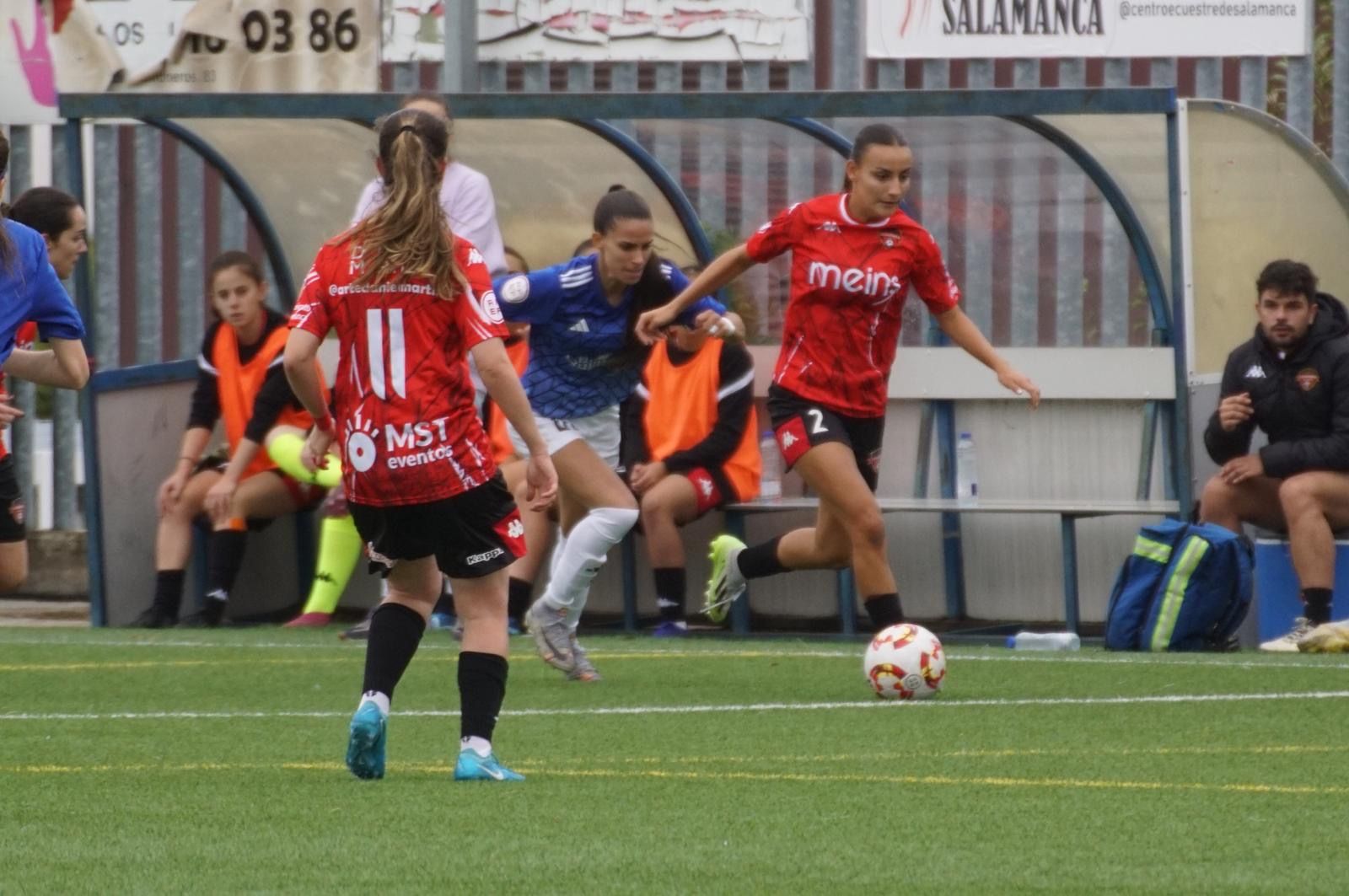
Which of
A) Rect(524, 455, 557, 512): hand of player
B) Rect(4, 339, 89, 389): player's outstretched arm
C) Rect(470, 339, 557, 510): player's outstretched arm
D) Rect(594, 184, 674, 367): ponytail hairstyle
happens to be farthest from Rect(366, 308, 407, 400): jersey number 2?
Rect(594, 184, 674, 367): ponytail hairstyle

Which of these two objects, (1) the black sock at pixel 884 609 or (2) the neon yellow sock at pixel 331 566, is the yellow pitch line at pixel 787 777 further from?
(2) the neon yellow sock at pixel 331 566

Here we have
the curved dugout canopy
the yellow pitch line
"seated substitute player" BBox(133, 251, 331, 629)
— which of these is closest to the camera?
the yellow pitch line

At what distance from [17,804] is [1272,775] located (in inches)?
118

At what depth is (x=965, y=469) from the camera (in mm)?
12094

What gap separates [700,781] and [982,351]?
11.1 feet

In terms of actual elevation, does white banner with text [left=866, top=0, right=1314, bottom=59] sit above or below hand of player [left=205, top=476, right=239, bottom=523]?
above

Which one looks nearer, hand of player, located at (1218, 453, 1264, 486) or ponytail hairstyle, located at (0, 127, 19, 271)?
ponytail hairstyle, located at (0, 127, 19, 271)

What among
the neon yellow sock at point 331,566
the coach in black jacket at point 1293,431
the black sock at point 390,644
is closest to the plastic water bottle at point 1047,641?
the coach in black jacket at point 1293,431

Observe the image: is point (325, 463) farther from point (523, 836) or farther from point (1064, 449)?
point (1064, 449)

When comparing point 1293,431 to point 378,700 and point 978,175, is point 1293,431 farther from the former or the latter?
point 378,700

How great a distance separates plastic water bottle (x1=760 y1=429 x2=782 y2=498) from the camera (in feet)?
40.2

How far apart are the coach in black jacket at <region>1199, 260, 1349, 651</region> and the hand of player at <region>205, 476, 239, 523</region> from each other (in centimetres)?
451

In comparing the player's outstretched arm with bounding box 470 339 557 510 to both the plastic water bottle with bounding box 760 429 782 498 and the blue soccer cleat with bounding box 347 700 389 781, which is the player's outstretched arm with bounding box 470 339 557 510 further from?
the plastic water bottle with bounding box 760 429 782 498

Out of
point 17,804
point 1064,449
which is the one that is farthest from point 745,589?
point 17,804
